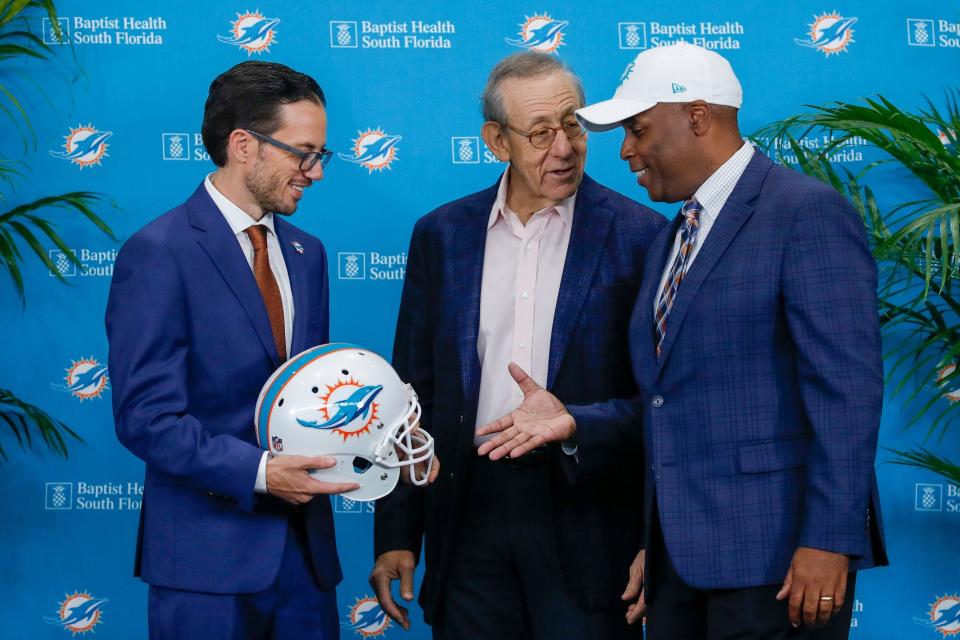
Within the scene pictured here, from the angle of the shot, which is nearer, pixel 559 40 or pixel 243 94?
pixel 243 94

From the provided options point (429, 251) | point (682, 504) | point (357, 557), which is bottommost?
point (357, 557)

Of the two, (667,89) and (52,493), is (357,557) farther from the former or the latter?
(667,89)

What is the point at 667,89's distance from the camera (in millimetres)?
2533

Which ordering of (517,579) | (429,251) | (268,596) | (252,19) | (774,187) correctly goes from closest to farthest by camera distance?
(774,187), (268,596), (517,579), (429,251), (252,19)

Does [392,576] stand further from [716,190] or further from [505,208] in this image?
[716,190]

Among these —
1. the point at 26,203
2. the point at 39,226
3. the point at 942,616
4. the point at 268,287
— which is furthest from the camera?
the point at 942,616

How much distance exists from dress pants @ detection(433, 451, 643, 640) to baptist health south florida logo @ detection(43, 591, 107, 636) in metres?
1.94

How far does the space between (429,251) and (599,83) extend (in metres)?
1.48

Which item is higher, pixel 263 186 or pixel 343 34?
pixel 343 34

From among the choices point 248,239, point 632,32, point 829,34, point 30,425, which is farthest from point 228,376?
point 829,34

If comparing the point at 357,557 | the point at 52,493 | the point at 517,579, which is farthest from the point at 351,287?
the point at 517,579

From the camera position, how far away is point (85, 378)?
4273mm

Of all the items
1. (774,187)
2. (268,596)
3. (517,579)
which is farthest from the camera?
(517,579)

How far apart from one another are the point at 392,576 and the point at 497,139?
1223mm
